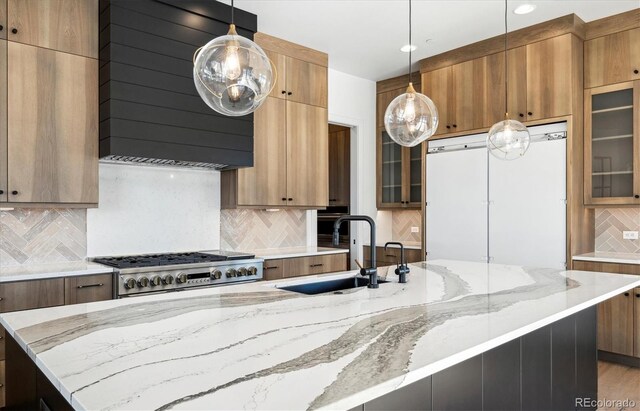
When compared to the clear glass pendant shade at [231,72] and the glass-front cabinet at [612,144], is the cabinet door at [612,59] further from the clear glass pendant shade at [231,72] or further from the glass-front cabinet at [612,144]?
the clear glass pendant shade at [231,72]

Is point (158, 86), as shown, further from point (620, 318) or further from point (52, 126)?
point (620, 318)

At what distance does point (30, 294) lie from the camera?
266cm

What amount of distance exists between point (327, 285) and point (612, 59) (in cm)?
325

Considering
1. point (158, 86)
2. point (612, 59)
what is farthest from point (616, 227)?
point (158, 86)

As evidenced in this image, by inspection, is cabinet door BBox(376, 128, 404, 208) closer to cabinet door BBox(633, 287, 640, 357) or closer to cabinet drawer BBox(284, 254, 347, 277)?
cabinet drawer BBox(284, 254, 347, 277)

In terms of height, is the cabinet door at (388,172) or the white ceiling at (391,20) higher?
the white ceiling at (391,20)

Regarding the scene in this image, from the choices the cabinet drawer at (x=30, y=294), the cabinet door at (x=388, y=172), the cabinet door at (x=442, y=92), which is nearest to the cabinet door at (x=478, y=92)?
the cabinet door at (x=442, y=92)

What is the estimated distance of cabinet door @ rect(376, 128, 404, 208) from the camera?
542 centimetres

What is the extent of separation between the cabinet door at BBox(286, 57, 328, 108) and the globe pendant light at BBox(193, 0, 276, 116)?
8.44 ft

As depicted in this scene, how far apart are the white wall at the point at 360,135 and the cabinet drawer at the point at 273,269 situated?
1.60 m

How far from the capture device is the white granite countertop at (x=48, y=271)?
8.69 ft

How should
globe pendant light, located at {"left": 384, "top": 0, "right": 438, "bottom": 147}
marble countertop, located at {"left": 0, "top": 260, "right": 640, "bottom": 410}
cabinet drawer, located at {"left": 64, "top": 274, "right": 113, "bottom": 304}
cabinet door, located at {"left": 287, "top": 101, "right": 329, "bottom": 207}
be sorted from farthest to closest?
cabinet door, located at {"left": 287, "top": 101, "right": 329, "bottom": 207}
cabinet drawer, located at {"left": 64, "top": 274, "right": 113, "bottom": 304}
globe pendant light, located at {"left": 384, "top": 0, "right": 438, "bottom": 147}
marble countertop, located at {"left": 0, "top": 260, "right": 640, "bottom": 410}

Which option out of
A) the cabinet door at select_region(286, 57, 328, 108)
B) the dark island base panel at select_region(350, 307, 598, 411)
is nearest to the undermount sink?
the dark island base panel at select_region(350, 307, 598, 411)

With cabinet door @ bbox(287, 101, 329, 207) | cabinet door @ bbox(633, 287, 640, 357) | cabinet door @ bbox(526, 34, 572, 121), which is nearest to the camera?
cabinet door @ bbox(633, 287, 640, 357)
